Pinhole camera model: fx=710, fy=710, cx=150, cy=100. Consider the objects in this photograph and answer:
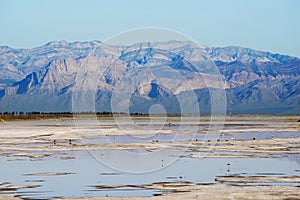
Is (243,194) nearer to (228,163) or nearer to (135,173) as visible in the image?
(135,173)

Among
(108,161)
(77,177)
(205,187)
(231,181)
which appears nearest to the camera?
(205,187)

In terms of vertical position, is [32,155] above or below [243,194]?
below

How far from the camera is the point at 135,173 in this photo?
39.5m

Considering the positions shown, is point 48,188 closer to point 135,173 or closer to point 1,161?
point 135,173

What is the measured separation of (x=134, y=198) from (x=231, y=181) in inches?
278

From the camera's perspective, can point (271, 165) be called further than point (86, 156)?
No

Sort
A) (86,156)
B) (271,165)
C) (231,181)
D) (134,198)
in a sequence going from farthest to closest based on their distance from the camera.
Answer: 1. (86,156)
2. (271,165)
3. (231,181)
4. (134,198)

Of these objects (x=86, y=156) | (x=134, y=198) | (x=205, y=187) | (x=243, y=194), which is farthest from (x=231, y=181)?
(x=86, y=156)

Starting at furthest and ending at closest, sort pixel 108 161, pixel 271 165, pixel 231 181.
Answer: pixel 108 161 → pixel 271 165 → pixel 231 181

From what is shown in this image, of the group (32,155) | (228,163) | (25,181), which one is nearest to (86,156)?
(32,155)

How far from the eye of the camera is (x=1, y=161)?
46688 millimetres

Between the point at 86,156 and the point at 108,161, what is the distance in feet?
15.6

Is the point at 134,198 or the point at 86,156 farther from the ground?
the point at 134,198

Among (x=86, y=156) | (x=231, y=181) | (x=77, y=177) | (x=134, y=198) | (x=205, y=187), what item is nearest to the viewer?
(x=134, y=198)
